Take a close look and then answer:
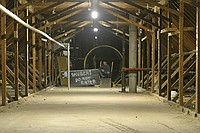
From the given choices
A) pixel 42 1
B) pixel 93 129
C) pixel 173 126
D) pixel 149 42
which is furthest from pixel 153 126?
pixel 149 42

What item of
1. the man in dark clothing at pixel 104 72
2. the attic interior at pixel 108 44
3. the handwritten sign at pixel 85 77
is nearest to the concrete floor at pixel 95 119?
the attic interior at pixel 108 44

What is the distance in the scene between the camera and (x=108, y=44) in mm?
22891

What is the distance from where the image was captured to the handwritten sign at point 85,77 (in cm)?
1930

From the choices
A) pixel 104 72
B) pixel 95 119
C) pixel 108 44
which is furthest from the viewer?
pixel 108 44

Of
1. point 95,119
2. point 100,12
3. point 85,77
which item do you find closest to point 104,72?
point 85,77

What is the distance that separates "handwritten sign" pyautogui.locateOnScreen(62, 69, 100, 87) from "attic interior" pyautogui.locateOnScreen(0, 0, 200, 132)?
977 mm

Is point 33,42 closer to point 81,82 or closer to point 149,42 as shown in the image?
point 149,42

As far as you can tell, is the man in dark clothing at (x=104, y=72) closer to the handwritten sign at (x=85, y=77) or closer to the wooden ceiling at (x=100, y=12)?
A: the handwritten sign at (x=85, y=77)

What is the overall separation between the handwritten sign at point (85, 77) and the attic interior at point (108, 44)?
0.98 meters

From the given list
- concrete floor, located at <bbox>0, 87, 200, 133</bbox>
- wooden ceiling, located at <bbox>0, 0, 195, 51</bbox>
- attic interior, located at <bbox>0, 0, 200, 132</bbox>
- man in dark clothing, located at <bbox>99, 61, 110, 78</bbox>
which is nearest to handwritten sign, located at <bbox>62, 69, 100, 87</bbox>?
man in dark clothing, located at <bbox>99, 61, 110, 78</bbox>

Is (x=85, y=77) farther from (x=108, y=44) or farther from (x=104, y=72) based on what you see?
(x=108, y=44)

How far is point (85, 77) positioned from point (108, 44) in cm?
395

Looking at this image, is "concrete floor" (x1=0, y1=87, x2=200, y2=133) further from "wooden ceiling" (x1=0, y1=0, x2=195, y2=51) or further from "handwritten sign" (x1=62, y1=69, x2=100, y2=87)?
"handwritten sign" (x1=62, y1=69, x2=100, y2=87)

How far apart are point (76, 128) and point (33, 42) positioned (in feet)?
24.0
